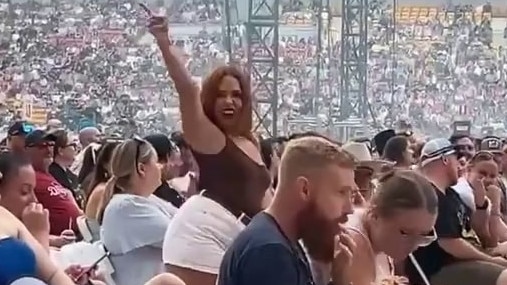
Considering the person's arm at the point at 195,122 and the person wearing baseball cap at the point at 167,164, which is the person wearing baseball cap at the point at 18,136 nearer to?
the person wearing baseball cap at the point at 167,164

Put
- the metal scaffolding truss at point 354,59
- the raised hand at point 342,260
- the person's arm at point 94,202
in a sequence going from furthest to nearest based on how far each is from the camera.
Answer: the metal scaffolding truss at point 354,59, the person's arm at point 94,202, the raised hand at point 342,260

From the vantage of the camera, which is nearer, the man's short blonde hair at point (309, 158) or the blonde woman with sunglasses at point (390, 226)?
the man's short blonde hair at point (309, 158)

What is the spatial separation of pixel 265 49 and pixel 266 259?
4715mm

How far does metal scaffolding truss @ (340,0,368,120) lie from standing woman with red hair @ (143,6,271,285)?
416 cm

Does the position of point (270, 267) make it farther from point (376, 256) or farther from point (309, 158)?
point (376, 256)

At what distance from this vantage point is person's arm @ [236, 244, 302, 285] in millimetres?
1950

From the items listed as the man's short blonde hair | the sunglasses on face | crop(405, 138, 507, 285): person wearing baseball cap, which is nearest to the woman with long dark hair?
crop(405, 138, 507, 285): person wearing baseball cap

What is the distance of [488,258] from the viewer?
150 inches

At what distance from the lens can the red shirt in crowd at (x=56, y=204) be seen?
3.84 metres

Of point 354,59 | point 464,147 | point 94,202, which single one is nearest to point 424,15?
point 354,59

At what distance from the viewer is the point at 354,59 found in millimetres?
7105

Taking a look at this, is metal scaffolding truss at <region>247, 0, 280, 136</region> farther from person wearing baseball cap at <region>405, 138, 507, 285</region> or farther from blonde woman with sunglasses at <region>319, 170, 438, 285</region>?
blonde woman with sunglasses at <region>319, 170, 438, 285</region>

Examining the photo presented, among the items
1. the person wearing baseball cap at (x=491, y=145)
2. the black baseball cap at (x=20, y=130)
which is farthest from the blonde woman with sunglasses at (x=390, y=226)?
the person wearing baseball cap at (x=491, y=145)

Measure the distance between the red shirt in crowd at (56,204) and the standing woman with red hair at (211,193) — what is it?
3.56 ft
